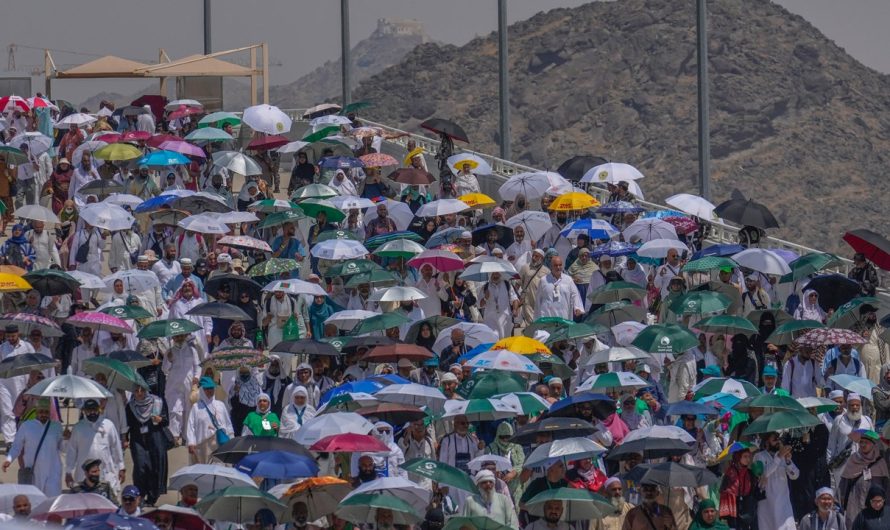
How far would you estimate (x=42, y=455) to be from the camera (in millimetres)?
16750

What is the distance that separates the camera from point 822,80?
155375 millimetres

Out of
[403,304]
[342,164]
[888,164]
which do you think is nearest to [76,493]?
[403,304]

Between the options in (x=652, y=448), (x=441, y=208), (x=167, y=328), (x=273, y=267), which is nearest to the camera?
(x=652, y=448)

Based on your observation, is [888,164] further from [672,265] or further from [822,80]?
[672,265]

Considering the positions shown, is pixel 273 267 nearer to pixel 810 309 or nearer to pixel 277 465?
pixel 810 309

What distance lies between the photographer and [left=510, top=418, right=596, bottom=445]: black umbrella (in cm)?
1642

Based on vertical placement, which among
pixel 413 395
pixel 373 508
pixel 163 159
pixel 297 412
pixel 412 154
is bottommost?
pixel 373 508

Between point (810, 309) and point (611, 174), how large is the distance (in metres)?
5.59

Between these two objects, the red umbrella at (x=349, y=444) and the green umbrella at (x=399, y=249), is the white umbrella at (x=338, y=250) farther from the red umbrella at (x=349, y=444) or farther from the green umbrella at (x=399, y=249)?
the red umbrella at (x=349, y=444)

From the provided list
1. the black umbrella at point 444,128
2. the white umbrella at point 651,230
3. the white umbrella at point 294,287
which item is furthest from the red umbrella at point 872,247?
the black umbrella at point 444,128

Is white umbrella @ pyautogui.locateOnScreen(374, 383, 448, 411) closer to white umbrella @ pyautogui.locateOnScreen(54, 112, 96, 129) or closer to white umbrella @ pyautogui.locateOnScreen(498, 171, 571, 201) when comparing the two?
white umbrella @ pyautogui.locateOnScreen(498, 171, 571, 201)

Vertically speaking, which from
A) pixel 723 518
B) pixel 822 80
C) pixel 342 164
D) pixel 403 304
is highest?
pixel 822 80

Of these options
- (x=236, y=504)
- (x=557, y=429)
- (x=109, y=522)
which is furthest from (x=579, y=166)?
(x=109, y=522)

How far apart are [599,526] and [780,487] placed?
184cm
